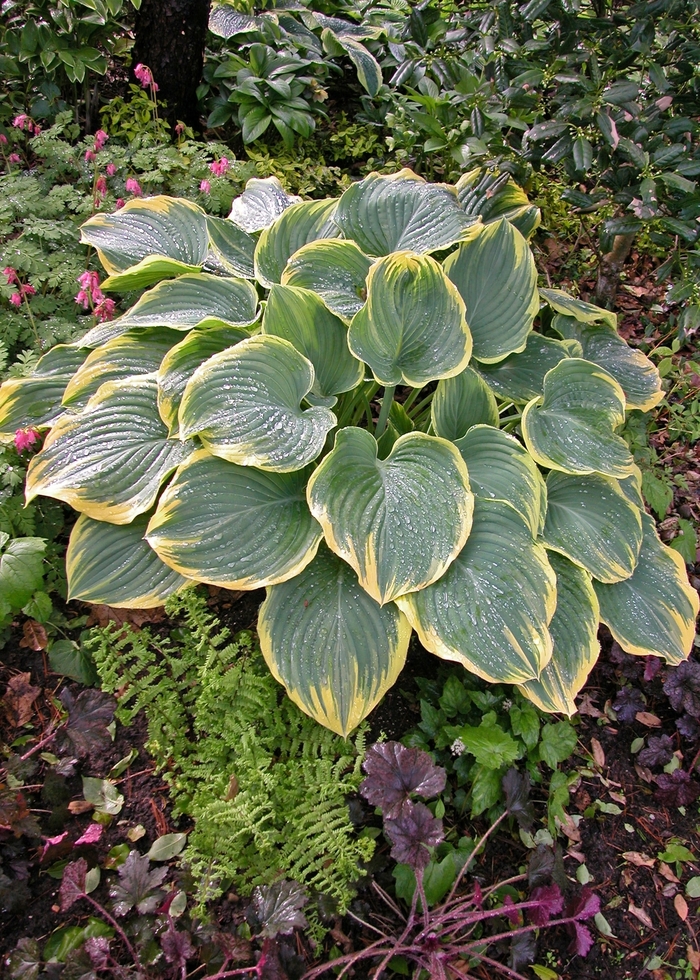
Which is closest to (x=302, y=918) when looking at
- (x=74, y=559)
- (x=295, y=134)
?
(x=74, y=559)

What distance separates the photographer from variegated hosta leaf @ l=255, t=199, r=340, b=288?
2.18 metres

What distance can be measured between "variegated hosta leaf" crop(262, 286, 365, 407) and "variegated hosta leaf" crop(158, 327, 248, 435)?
0.51 feet

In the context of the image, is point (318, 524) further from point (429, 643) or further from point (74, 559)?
point (74, 559)

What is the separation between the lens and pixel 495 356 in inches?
83.6

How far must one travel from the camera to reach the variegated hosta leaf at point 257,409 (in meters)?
1.71

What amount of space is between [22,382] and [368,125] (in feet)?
7.77

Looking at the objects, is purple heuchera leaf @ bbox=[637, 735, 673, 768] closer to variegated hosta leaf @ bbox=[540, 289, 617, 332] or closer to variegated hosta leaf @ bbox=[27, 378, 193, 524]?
variegated hosta leaf @ bbox=[540, 289, 617, 332]

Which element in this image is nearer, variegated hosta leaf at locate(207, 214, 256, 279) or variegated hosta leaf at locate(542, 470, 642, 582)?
variegated hosta leaf at locate(542, 470, 642, 582)

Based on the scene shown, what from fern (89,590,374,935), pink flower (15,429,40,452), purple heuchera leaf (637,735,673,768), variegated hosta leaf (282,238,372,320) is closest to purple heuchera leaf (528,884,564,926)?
fern (89,590,374,935)

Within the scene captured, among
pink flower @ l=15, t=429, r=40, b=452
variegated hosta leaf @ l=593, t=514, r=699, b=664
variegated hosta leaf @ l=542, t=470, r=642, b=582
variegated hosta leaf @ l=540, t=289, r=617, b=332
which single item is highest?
pink flower @ l=15, t=429, r=40, b=452

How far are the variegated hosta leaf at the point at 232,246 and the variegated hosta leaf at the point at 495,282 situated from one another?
2.14 ft

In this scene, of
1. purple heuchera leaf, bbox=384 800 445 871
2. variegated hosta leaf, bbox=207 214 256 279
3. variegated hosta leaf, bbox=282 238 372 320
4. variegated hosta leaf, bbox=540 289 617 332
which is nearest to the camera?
purple heuchera leaf, bbox=384 800 445 871

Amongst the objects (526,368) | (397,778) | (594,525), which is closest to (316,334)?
(526,368)

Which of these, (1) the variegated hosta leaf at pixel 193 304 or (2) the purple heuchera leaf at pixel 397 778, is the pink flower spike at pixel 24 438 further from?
(2) the purple heuchera leaf at pixel 397 778
